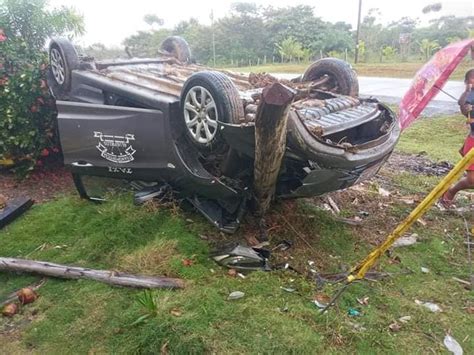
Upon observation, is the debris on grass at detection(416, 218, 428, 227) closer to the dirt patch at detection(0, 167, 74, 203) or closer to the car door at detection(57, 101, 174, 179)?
the car door at detection(57, 101, 174, 179)

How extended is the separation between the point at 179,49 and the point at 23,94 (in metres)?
2.29

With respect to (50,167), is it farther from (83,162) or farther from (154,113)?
(154,113)

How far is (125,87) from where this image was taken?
4.86m

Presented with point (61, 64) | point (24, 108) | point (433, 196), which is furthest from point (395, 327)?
point (24, 108)

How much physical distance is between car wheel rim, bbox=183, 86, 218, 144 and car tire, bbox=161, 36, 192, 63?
10.4ft

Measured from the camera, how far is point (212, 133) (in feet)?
12.5

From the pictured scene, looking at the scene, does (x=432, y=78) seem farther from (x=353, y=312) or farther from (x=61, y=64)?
(x=61, y=64)

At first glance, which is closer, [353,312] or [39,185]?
[353,312]

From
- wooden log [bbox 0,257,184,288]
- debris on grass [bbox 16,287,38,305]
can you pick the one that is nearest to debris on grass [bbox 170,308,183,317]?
wooden log [bbox 0,257,184,288]

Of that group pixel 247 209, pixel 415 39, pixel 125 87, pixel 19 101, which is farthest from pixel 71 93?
pixel 415 39

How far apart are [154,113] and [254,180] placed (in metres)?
1.14

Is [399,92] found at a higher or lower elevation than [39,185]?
higher

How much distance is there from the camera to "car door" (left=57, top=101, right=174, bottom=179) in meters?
4.36

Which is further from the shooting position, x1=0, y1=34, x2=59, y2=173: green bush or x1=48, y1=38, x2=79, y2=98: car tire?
x1=0, y1=34, x2=59, y2=173: green bush
